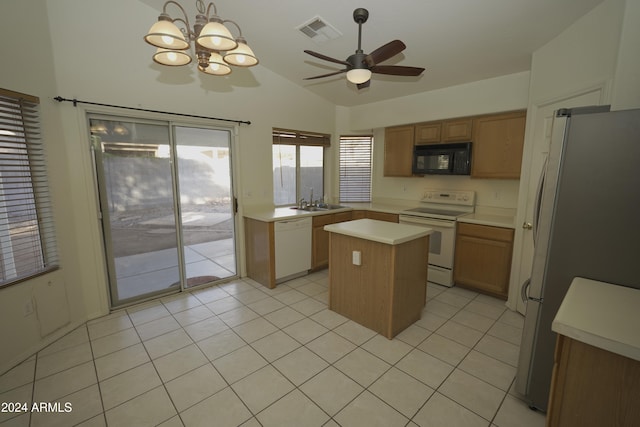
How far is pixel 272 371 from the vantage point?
2082 millimetres

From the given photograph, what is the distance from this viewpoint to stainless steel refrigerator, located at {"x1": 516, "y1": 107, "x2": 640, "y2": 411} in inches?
53.0

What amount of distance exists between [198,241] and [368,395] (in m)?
2.75

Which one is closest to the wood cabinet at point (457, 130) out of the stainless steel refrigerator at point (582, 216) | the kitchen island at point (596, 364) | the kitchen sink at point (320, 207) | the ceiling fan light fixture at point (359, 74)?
the kitchen sink at point (320, 207)

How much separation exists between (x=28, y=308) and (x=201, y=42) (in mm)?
2513

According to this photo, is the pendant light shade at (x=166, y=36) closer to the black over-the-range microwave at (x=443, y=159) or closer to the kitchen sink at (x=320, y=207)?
the kitchen sink at (x=320, y=207)

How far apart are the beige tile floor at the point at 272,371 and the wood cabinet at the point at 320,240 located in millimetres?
1087

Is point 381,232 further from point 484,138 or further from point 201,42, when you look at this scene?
point 484,138

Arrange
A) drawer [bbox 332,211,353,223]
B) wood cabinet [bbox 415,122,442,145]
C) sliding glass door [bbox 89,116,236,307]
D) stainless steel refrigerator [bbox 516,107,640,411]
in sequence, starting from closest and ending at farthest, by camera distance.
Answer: stainless steel refrigerator [bbox 516,107,640,411]
sliding glass door [bbox 89,116,236,307]
wood cabinet [bbox 415,122,442,145]
drawer [bbox 332,211,353,223]

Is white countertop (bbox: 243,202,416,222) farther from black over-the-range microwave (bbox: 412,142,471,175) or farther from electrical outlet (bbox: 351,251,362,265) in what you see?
electrical outlet (bbox: 351,251,362,265)

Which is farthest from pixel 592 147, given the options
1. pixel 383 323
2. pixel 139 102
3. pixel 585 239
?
pixel 139 102

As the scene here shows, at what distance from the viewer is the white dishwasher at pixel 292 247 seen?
3.55 meters

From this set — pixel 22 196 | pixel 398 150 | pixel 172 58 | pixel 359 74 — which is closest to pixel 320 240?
pixel 398 150

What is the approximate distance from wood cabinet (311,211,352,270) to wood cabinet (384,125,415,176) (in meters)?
1.15

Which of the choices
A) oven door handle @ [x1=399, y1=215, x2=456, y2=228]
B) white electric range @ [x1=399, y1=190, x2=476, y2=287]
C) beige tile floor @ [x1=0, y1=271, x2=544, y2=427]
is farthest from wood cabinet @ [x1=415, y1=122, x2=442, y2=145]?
beige tile floor @ [x1=0, y1=271, x2=544, y2=427]
